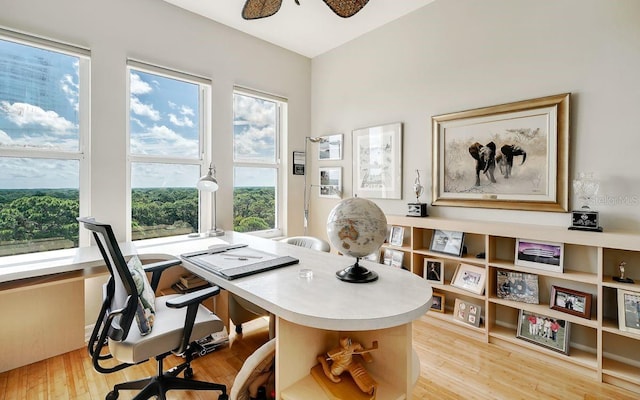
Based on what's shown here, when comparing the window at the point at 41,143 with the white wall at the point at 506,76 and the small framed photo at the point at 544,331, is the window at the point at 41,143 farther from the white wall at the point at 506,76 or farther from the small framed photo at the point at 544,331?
the small framed photo at the point at 544,331

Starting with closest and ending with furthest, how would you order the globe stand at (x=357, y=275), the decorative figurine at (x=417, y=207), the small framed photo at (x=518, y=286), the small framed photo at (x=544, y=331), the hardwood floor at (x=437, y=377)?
the globe stand at (x=357, y=275), the hardwood floor at (x=437, y=377), the small framed photo at (x=544, y=331), the small framed photo at (x=518, y=286), the decorative figurine at (x=417, y=207)

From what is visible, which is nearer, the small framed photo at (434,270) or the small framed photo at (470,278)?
the small framed photo at (470,278)

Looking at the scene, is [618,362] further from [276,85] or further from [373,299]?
[276,85]

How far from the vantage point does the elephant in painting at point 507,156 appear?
7.64 feet

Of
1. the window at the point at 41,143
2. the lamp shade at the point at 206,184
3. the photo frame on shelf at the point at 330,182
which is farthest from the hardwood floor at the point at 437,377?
the photo frame on shelf at the point at 330,182

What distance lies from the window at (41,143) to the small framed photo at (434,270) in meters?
2.94

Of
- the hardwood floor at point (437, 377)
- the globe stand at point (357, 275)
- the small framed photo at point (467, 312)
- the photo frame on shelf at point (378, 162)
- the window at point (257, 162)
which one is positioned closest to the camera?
the globe stand at point (357, 275)

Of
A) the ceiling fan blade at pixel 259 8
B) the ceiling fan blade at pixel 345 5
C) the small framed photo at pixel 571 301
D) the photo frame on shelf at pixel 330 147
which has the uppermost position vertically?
the ceiling fan blade at pixel 259 8

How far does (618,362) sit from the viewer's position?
6.41 feet

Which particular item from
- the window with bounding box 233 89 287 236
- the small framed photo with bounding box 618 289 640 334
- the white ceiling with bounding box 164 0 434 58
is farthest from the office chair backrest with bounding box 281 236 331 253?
the white ceiling with bounding box 164 0 434 58

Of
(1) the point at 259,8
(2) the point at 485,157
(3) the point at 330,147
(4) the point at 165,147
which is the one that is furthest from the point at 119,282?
(3) the point at 330,147

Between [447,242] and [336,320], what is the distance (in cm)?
193

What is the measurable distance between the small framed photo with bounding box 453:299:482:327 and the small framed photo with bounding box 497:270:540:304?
0.75 feet

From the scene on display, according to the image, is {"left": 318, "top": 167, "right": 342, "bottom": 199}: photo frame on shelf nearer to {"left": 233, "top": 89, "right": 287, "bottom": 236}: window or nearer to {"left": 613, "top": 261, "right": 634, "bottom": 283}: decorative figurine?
{"left": 233, "top": 89, "right": 287, "bottom": 236}: window
